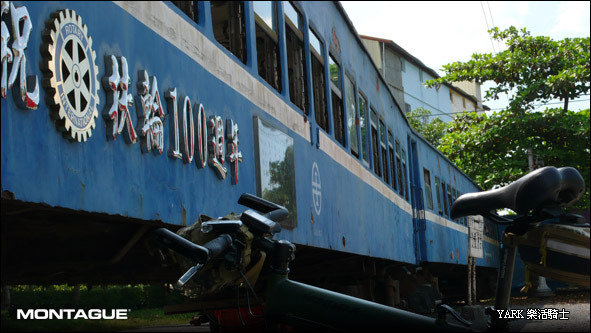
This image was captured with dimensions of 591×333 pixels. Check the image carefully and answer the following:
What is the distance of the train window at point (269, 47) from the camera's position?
5.08 meters

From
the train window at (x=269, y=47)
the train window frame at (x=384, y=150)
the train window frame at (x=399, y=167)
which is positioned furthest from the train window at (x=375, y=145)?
the train window at (x=269, y=47)

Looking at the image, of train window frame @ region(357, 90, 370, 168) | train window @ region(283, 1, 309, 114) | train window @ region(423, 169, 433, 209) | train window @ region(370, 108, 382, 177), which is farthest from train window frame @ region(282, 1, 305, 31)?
train window @ region(423, 169, 433, 209)

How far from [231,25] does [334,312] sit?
123 inches

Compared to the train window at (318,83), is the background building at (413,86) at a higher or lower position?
higher

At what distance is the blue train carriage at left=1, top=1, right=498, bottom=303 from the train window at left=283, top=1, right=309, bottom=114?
0.04ft

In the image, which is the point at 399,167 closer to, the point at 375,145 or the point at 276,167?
the point at 375,145

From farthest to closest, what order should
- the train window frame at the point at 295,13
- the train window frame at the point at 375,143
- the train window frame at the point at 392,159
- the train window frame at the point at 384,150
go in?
the train window frame at the point at 392,159
the train window frame at the point at 384,150
the train window frame at the point at 375,143
the train window frame at the point at 295,13

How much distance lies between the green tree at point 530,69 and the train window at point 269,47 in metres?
9.80

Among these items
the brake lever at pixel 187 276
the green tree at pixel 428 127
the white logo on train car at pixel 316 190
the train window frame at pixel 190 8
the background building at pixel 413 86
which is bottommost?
the brake lever at pixel 187 276

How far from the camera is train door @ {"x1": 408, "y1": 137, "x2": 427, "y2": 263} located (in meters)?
11.6

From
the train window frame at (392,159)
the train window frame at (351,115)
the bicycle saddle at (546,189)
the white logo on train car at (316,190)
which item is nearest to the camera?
the bicycle saddle at (546,189)

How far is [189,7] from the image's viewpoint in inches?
149

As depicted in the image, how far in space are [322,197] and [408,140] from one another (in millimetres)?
6795

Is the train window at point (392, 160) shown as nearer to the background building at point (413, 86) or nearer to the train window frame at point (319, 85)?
the train window frame at point (319, 85)
